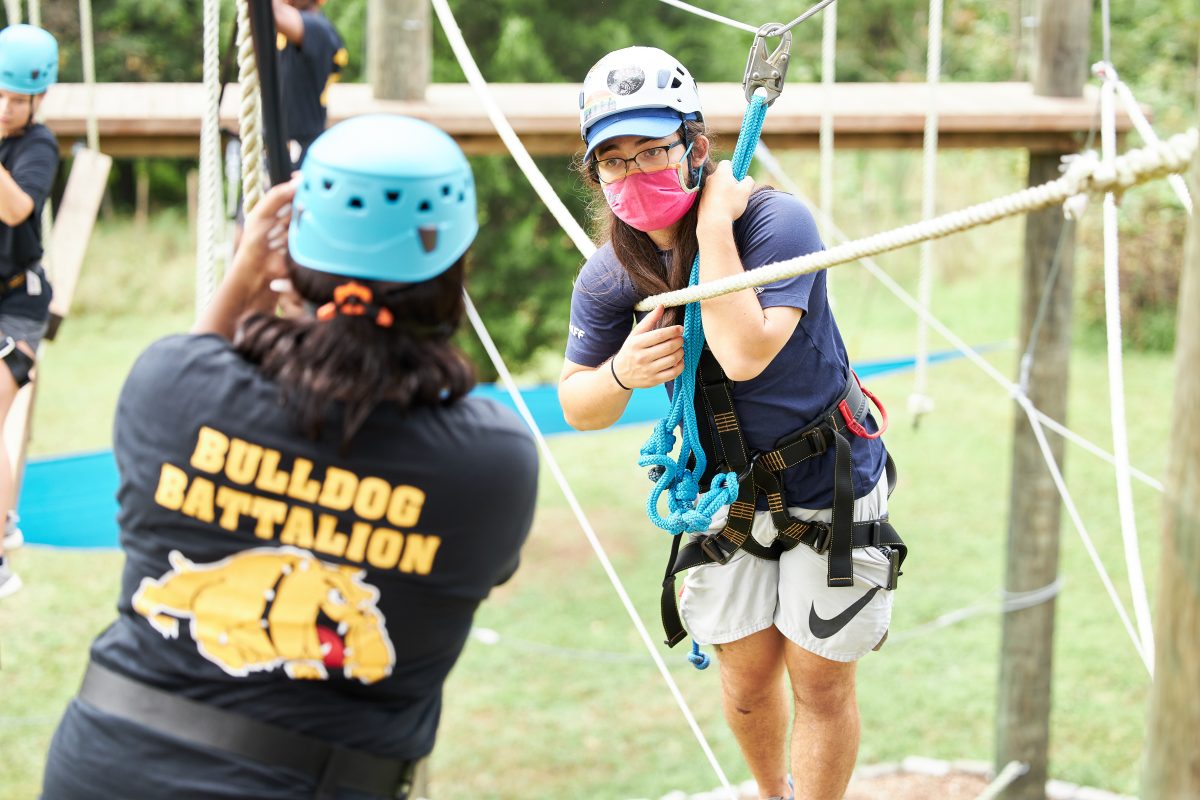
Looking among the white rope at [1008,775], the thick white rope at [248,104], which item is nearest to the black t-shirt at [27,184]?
the thick white rope at [248,104]

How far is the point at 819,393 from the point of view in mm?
2016

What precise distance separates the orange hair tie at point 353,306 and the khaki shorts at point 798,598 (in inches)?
36.2

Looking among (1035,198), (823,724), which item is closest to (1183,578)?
(1035,198)

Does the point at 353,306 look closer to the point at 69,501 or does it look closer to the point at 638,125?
the point at 638,125

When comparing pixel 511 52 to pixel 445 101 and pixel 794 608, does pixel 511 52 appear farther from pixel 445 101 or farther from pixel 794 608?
pixel 794 608

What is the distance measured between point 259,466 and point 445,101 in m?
3.12

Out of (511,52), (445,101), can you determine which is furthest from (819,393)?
(511,52)

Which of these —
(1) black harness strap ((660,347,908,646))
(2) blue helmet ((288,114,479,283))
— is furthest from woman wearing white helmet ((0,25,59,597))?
(2) blue helmet ((288,114,479,283))

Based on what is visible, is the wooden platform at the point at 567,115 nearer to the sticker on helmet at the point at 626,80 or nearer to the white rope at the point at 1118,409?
the white rope at the point at 1118,409

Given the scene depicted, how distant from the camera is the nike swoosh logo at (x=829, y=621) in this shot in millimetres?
2033

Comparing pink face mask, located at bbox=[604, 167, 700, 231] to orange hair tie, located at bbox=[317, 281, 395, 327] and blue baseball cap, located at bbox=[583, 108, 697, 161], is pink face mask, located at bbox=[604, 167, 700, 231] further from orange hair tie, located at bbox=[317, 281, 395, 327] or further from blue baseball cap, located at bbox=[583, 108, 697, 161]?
orange hair tie, located at bbox=[317, 281, 395, 327]

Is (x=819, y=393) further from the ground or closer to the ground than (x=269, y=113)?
closer to the ground

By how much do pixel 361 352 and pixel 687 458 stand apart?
84cm

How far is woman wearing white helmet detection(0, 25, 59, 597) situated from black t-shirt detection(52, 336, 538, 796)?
2.23m
